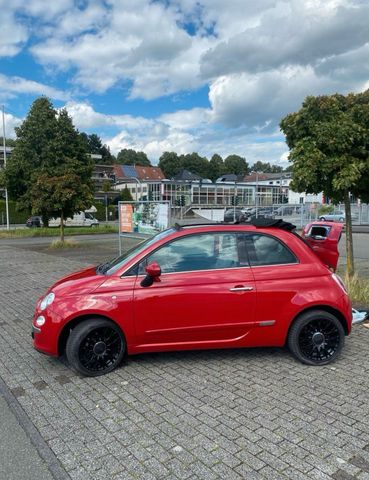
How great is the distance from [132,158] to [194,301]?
144129mm

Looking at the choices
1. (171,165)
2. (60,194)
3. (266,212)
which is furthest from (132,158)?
(60,194)

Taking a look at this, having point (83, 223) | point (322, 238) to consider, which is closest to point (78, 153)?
point (83, 223)

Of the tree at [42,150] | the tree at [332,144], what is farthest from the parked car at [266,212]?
the tree at [332,144]

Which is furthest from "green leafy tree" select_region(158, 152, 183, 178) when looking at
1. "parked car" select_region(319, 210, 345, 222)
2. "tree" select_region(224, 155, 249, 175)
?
"parked car" select_region(319, 210, 345, 222)

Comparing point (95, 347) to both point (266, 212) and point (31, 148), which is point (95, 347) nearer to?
point (31, 148)

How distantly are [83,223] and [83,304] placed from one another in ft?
136

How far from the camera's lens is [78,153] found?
25500 mm

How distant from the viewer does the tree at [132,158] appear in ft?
466

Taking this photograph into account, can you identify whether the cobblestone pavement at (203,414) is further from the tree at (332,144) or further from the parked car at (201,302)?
the tree at (332,144)

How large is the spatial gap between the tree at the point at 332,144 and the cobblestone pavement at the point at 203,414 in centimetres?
310

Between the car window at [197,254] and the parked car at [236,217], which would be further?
the parked car at [236,217]

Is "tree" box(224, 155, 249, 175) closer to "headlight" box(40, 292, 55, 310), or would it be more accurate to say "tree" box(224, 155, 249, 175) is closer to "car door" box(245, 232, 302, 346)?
"car door" box(245, 232, 302, 346)

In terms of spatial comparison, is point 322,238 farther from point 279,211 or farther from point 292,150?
point 279,211

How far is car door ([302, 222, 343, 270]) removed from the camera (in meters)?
5.18
